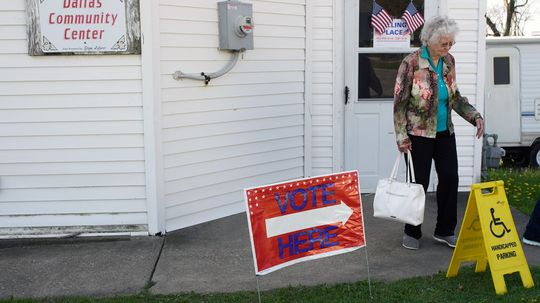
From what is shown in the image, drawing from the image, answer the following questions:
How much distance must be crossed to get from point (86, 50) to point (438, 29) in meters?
2.97

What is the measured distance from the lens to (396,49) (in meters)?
7.24

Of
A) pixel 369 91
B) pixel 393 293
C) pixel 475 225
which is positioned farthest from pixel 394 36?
pixel 393 293

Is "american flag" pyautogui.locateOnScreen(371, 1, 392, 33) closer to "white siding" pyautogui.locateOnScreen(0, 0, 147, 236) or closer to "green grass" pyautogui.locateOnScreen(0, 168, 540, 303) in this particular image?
"white siding" pyautogui.locateOnScreen(0, 0, 147, 236)

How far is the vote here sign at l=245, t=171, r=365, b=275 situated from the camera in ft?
13.1

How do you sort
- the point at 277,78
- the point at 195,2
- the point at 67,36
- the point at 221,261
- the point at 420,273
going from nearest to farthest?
the point at 420,273
the point at 221,261
the point at 67,36
the point at 195,2
the point at 277,78

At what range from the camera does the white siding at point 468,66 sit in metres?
7.27

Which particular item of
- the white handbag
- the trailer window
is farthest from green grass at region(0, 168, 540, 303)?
the trailer window

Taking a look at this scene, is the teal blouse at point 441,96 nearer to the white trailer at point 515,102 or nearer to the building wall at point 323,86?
the building wall at point 323,86

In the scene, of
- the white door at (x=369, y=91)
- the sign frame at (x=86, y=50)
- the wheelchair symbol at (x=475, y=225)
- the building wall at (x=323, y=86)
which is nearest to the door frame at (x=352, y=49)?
the white door at (x=369, y=91)

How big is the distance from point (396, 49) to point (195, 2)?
2.45m

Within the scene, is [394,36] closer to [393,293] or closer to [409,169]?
[409,169]

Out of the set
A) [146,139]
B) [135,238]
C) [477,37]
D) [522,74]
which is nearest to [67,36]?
[146,139]

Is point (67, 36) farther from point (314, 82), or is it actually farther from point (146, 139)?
point (314, 82)

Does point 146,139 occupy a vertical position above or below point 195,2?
below
